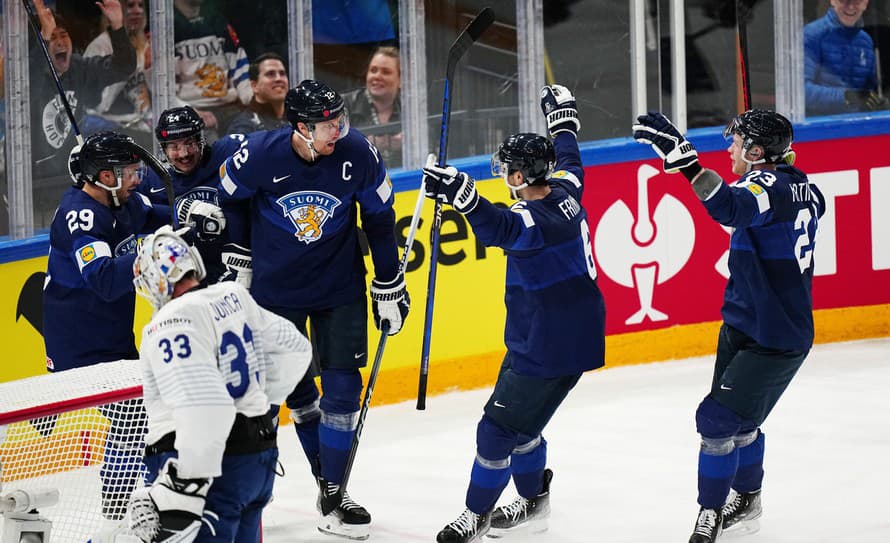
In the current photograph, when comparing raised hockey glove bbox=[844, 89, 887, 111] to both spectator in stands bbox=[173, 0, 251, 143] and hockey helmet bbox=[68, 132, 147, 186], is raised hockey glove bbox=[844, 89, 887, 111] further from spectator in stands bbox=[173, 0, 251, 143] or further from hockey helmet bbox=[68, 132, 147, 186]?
hockey helmet bbox=[68, 132, 147, 186]

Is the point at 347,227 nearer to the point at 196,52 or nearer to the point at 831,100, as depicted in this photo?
the point at 196,52

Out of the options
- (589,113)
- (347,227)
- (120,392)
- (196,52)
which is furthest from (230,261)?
(589,113)

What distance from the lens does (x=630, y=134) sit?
289 inches

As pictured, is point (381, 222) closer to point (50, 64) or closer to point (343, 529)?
point (343, 529)

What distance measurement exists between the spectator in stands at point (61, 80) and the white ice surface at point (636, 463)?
147cm

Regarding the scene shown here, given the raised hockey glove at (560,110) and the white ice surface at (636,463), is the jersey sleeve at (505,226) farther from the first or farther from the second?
the white ice surface at (636,463)

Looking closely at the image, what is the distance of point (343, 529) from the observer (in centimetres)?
482

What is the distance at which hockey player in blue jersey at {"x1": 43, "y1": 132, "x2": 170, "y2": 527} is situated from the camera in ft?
14.5

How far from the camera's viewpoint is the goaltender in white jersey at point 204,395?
309 centimetres

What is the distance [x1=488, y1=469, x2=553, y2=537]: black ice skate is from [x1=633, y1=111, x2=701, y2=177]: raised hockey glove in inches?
49.6

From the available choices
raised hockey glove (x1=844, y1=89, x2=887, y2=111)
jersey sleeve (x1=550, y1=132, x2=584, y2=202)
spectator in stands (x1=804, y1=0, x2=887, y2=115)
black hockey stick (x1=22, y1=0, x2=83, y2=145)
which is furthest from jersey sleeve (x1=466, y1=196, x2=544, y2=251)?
raised hockey glove (x1=844, y1=89, x2=887, y2=111)

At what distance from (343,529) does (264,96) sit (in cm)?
229

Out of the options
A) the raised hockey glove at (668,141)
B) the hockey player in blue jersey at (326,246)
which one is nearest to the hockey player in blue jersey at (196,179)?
the hockey player in blue jersey at (326,246)

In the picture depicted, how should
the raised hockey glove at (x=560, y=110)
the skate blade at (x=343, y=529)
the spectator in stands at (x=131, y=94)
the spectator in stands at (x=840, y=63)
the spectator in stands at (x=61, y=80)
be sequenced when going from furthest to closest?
the spectator in stands at (x=840, y=63) < the spectator in stands at (x=131, y=94) < the spectator in stands at (x=61, y=80) < the raised hockey glove at (x=560, y=110) < the skate blade at (x=343, y=529)
